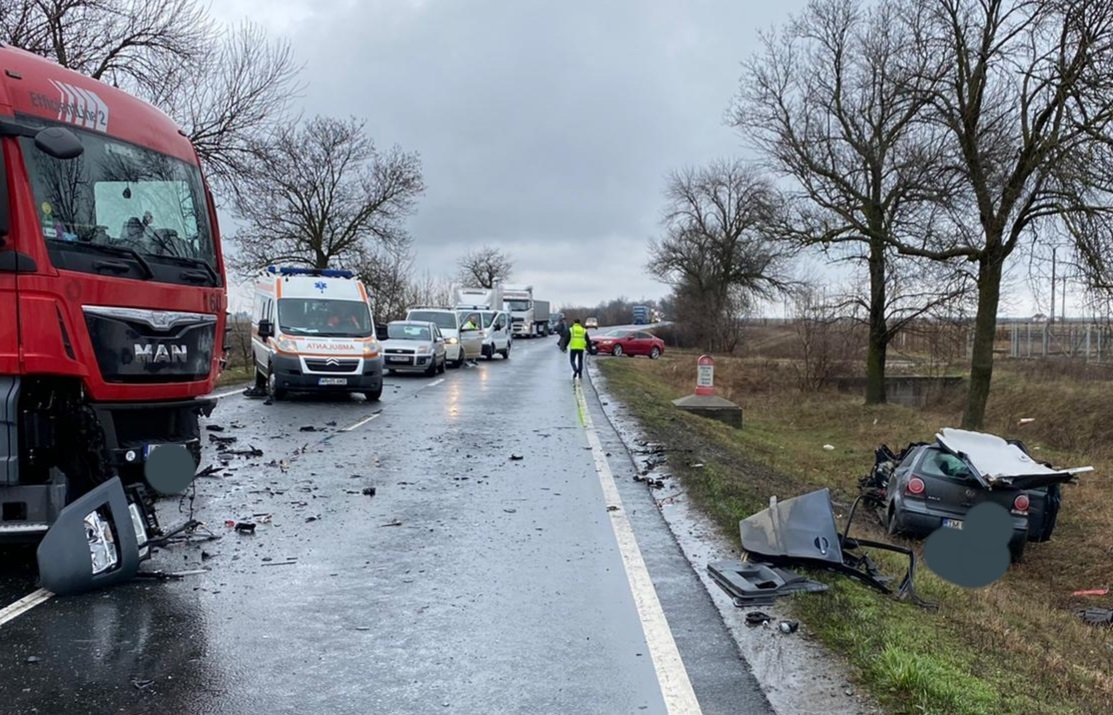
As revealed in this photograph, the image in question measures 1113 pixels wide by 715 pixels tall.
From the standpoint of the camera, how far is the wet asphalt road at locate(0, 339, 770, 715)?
3898 mm

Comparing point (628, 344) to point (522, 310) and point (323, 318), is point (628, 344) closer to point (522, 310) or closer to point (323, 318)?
point (522, 310)

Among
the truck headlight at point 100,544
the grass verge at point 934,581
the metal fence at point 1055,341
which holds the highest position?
the metal fence at point 1055,341

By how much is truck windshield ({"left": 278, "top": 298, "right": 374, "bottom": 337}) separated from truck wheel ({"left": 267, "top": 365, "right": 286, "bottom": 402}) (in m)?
0.91

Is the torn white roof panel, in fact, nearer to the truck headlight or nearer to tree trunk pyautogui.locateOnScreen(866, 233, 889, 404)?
the truck headlight

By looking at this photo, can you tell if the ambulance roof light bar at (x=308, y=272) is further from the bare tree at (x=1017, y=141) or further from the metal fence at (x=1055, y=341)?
the metal fence at (x=1055, y=341)

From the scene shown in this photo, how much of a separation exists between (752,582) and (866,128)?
2346cm

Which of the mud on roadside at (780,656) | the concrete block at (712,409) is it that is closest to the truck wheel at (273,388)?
the concrete block at (712,409)

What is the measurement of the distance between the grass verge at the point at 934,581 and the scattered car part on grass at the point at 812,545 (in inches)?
6.8

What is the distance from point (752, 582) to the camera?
559cm

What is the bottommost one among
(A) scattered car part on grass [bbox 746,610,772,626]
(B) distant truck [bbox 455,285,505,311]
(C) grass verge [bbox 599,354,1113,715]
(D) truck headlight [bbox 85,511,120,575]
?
(C) grass verge [bbox 599,354,1113,715]

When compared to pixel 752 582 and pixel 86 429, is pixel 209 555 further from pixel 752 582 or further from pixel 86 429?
pixel 752 582

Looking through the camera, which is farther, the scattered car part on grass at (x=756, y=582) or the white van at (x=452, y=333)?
the white van at (x=452, y=333)

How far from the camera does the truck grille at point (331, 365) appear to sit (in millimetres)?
16592

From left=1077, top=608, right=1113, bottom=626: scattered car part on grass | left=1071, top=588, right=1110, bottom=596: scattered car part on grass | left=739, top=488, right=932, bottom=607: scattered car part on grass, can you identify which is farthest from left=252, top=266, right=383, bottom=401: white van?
left=1077, top=608, right=1113, bottom=626: scattered car part on grass
